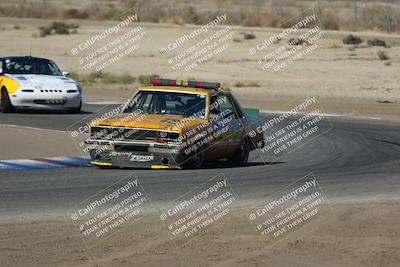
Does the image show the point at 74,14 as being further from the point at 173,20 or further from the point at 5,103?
the point at 5,103

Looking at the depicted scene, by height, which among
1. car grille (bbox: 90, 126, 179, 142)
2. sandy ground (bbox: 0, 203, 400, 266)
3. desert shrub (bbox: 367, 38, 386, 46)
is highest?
desert shrub (bbox: 367, 38, 386, 46)

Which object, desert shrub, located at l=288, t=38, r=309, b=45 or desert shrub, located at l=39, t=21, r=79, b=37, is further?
desert shrub, located at l=39, t=21, r=79, b=37

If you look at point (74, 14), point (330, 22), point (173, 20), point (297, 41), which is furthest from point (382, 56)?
point (74, 14)

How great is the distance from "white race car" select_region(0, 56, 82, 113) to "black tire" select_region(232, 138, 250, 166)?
336 inches

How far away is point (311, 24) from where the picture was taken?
5894cm

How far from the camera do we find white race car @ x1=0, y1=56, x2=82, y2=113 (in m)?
24.5

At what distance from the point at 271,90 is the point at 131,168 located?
67.2ft

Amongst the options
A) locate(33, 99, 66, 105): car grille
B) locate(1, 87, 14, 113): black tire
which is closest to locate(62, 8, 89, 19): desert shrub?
locate(1, 87, 14, 113): black tire

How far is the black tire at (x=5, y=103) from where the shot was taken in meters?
24.7

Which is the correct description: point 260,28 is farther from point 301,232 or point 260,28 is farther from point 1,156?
point 301,232

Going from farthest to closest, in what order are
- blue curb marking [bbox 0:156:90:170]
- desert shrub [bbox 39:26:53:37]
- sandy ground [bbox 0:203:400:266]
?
desert shrub [bbox 39:26:53:37] < blue curb marking [bbox 0:156:90:170] < sandy ground [bbox 0:203:400:266]

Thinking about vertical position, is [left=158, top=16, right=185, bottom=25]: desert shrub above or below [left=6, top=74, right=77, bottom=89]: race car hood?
above

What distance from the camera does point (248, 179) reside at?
1512 cm

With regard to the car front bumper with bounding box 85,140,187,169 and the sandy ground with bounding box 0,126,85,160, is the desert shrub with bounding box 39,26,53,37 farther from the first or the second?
the car front bumper with bounding box 85,140,187,169
